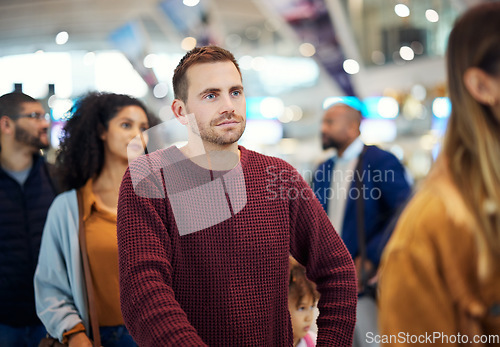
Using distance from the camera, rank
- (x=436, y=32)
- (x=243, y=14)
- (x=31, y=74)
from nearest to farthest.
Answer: (x=31, y=74) < (x=436, y=32) < (x=243, y=14)

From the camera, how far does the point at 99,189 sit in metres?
2.61

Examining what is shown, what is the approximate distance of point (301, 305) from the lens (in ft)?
7.41

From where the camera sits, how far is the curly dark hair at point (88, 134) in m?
2.60

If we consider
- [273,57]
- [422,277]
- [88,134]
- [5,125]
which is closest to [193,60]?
[88,134]

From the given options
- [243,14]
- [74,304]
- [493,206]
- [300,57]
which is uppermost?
[243,14]

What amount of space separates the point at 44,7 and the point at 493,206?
536cm

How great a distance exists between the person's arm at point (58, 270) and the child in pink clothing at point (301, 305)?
0.94m

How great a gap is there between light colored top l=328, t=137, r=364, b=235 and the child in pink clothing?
1.32 ft

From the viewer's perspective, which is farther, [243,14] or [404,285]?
[243,14]

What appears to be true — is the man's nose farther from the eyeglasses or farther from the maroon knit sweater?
the eyeglasses

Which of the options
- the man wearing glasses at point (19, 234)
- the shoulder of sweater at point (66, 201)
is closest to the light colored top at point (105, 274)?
the shoulder of sweater at point (66, 201)

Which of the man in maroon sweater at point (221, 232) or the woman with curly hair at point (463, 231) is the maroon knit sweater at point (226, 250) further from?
the woman with curly hair at point (463, 231)

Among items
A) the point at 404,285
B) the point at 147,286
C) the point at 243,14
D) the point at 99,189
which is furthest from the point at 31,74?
the point at 243,14

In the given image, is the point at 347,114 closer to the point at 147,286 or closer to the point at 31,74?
the point at 31,74
